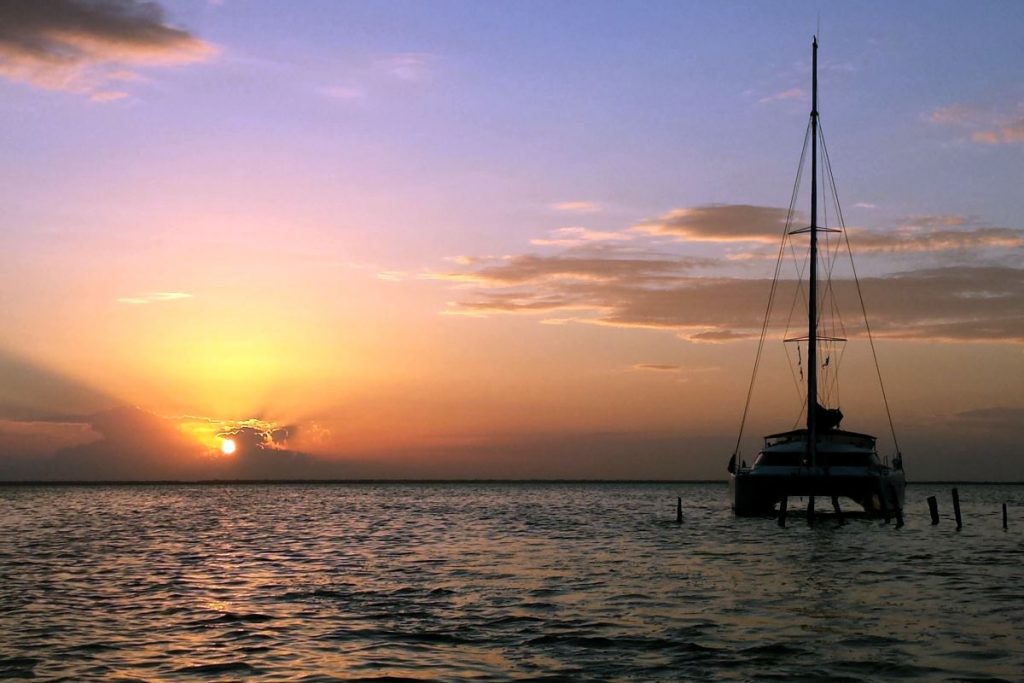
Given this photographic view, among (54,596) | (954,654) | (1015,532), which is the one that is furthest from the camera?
(1015,532)

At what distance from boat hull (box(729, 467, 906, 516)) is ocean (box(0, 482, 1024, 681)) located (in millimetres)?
4793

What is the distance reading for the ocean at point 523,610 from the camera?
1927 cm

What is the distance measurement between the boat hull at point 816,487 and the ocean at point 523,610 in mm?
4793

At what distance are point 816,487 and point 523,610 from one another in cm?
3242

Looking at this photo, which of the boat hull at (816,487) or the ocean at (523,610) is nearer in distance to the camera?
the ocean at (523,610)

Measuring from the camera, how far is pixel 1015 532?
59125 mm

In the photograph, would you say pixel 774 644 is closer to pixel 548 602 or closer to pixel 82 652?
pixel 548 602

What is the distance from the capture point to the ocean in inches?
758

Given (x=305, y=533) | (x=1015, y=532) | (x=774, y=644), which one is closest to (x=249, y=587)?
(x=774, y=644)

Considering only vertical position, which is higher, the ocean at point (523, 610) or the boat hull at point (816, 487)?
the boat hull at point (816, 487)

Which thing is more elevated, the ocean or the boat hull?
the boat hull

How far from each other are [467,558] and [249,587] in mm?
11512

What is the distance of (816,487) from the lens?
180 ft

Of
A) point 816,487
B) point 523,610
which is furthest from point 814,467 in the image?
point 523,610
